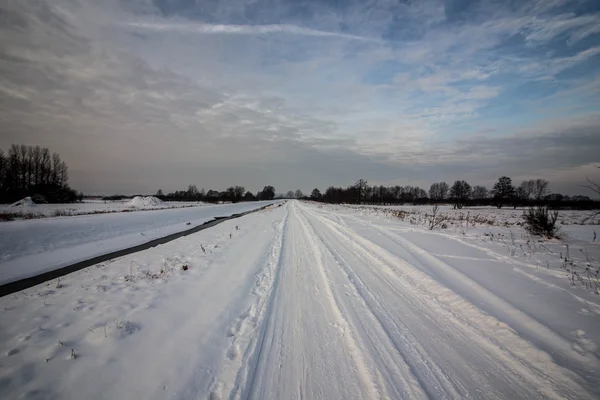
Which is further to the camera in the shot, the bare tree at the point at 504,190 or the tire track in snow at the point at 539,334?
the bare tree at the point at 504,190

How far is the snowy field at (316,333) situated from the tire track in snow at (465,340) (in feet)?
0.06

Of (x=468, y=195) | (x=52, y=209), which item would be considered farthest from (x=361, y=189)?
(x=52, y=209)

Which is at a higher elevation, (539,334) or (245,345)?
(539,334)

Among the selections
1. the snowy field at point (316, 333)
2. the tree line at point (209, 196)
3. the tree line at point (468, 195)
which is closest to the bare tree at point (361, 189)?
the tree line at point (468, 195)

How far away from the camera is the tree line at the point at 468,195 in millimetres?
70312

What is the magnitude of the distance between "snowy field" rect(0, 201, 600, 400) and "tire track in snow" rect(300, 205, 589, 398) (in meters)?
0.02

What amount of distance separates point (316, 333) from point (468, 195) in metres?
116

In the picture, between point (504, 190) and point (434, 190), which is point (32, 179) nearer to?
point (504, 190)

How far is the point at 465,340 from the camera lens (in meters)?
3.54

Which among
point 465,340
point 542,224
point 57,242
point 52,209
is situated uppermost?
point 542,224

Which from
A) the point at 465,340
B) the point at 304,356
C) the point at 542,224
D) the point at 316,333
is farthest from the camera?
the point at 542,224

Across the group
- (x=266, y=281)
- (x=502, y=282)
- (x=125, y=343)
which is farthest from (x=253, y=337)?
(x=502, y=282)

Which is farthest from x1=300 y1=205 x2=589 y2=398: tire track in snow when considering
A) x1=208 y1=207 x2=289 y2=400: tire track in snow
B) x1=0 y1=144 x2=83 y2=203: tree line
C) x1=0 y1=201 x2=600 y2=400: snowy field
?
x1=0 y1=144 x2=83 y2=203: tree line

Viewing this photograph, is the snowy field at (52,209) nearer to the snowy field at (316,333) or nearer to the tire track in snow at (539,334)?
the snowy field at (316,333)
